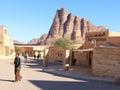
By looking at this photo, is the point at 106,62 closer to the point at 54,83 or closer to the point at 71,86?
the point at 54,83

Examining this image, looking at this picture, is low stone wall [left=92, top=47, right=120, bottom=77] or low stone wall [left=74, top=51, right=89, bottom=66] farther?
low stone wall [left=74, top=51, right=89, bottom=66]

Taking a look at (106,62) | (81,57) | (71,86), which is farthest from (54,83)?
(81,57)

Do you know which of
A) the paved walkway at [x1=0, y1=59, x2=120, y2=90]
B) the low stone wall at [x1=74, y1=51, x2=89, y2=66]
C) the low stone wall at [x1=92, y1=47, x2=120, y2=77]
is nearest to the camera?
the paved walkway at [x1=0, y1=59, x2=120, y2=90]

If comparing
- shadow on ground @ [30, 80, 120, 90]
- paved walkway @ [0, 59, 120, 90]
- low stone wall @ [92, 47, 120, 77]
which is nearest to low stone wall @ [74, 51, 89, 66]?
low stone wall @ [92, 47, 120, 77]

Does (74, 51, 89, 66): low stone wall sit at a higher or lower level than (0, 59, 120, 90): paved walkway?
higher

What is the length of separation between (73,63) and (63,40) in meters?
57.1

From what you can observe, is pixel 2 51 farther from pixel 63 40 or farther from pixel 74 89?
pixel 74 89

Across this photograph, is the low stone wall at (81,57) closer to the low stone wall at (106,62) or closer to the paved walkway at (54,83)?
the low stone wall at (106,62)

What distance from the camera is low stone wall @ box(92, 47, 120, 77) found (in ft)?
87.6

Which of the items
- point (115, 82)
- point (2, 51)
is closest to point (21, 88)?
point (115, 82)

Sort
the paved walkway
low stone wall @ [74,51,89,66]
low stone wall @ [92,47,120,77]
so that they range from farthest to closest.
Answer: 1. low stone wall @ [74,51,89,66]
2. low stone wall @ [92,47,120,77]
3. the paved walkway

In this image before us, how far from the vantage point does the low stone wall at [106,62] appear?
2670 centimetres

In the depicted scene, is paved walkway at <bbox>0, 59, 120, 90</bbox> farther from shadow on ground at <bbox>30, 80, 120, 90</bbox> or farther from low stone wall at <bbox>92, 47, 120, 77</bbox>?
low stone wall at <bbox>92, 47, 120, 77</bbox>

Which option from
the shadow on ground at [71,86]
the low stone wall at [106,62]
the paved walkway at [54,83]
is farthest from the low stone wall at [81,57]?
the shadow on ground at [71,86]
